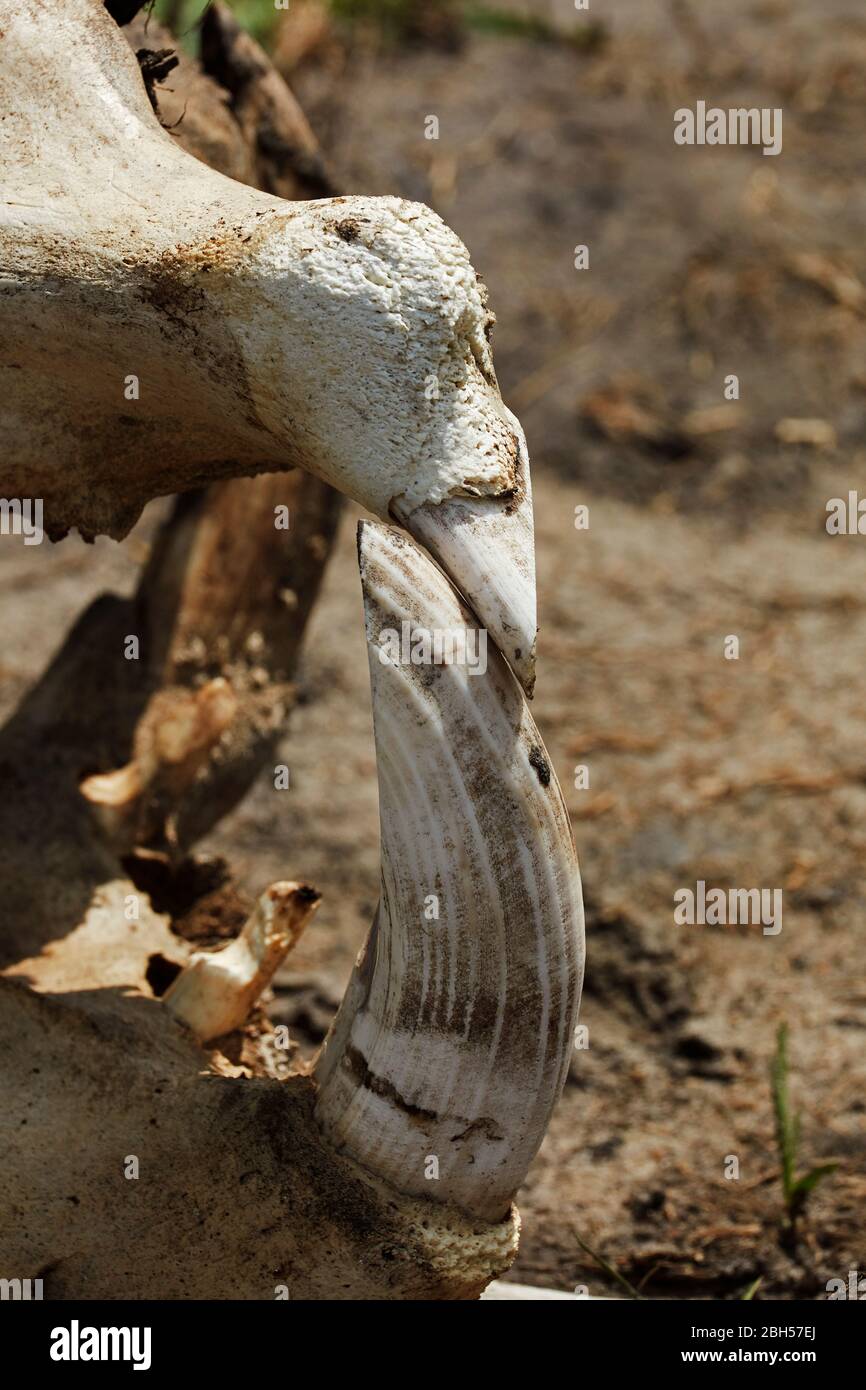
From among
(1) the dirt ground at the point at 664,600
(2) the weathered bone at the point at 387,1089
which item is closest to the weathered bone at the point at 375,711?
(2) the weathered bone at the point at 387,1089

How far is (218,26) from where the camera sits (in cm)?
242

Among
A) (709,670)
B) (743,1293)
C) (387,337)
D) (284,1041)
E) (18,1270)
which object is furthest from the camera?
(709,670)

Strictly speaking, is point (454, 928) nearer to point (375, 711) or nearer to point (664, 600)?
point (375, 711)

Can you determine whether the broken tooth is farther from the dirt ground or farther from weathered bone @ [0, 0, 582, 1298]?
the dirt ground

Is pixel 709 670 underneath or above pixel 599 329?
underneath

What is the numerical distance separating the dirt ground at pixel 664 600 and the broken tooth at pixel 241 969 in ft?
2.38

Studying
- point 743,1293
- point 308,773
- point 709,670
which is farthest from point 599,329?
point 743,1293

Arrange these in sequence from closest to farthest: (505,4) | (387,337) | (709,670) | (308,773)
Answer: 1. (387,337)
2. (308,773)
3. (709,670)
4. (505,4)

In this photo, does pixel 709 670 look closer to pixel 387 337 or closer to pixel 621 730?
pixel 621 730

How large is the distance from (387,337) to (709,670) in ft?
8.28

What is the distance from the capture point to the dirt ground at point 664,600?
258 centimetres

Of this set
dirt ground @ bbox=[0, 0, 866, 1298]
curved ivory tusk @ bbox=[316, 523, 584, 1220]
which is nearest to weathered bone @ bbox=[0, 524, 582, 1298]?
curved ivory tusk @ bbox=[316, 523, 584, 1220]

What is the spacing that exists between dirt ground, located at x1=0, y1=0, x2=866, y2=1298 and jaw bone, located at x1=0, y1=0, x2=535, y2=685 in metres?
1.32

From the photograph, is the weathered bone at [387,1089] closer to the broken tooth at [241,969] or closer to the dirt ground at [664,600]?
the broken tooth at [241,969]
